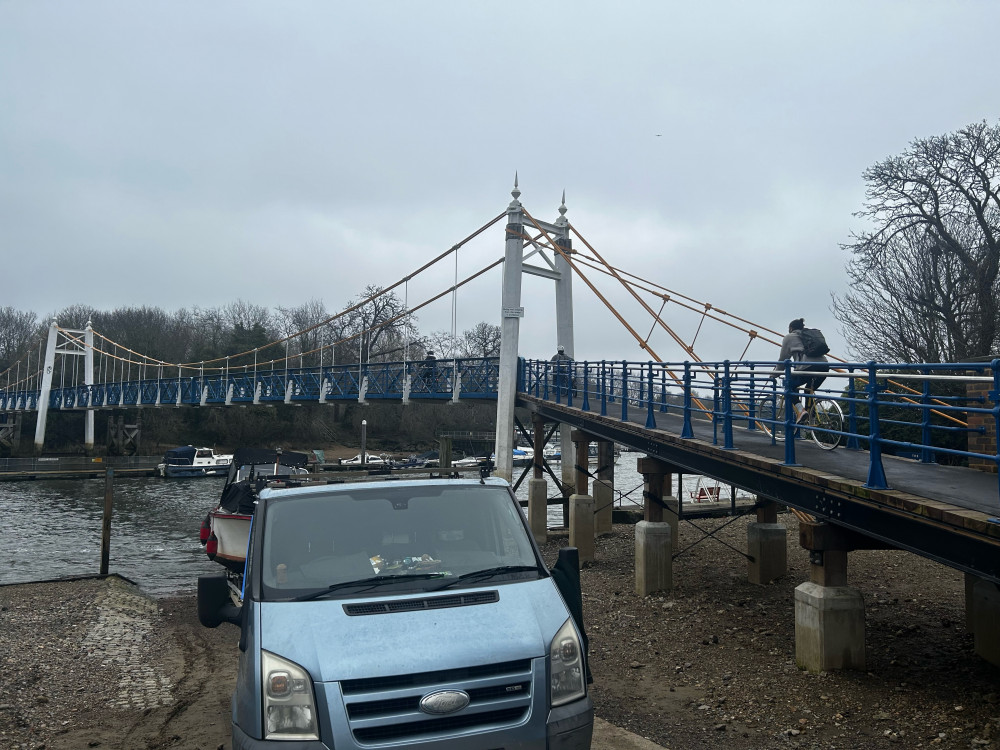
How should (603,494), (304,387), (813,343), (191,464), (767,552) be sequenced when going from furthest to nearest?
1. (191,464)
2. (304,387)
3. (603,494)
4. (767,552)
5. (813,343)

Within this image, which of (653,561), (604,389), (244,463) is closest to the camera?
(653,561)

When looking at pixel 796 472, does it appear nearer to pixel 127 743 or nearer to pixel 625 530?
pixel 127 743

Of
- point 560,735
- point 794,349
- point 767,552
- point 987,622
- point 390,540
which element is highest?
point 794,349

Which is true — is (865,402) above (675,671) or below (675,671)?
above

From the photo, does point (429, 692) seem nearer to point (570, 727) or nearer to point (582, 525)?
point (570, 727)

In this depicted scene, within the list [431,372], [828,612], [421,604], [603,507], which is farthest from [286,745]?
[431,372]

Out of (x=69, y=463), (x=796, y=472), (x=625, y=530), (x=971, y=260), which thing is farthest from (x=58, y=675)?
(x=69, y=463)

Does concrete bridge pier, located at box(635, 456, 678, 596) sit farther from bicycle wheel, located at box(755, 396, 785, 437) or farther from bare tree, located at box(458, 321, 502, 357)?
bare tree, located at box(458, 321, 502, 357)

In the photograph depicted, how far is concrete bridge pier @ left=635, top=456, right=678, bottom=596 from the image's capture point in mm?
11863

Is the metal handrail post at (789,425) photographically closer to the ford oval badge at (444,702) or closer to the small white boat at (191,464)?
the ford oval badge at (444,702)

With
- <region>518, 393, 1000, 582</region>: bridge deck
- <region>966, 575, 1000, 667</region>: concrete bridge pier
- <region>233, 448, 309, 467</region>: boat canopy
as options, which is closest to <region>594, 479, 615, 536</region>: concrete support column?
<region>518, 393, 1000, 582</region>: bridge deck

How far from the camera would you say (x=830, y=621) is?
711cm

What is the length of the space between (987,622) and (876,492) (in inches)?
94.2

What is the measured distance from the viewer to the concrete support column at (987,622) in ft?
24.3
